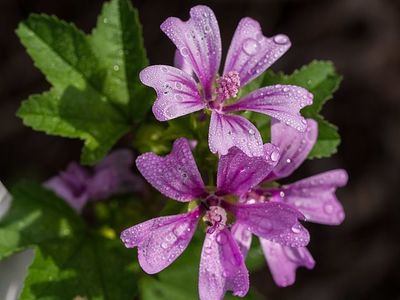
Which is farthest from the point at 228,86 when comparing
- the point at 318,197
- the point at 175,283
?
the point at 175,283

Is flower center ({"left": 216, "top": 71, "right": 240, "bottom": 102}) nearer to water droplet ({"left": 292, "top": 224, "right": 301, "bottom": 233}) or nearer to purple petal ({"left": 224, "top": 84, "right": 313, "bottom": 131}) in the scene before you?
purple petal ({"left": 224, "top": 84, "right": 313, "bottom": 131})

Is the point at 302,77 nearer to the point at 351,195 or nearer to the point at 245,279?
the point at 245,279

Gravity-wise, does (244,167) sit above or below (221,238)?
above

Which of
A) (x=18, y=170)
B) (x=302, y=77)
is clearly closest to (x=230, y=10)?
(x=18, y=170)

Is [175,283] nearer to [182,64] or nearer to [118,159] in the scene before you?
[118,159]

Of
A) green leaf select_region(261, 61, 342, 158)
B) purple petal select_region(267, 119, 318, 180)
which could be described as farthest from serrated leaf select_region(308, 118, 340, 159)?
purple petal select_region(267, 119, 318, 180)

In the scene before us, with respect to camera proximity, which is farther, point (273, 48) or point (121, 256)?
point (121, 256)

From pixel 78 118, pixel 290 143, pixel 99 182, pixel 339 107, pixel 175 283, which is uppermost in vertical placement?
pixel 290 143
